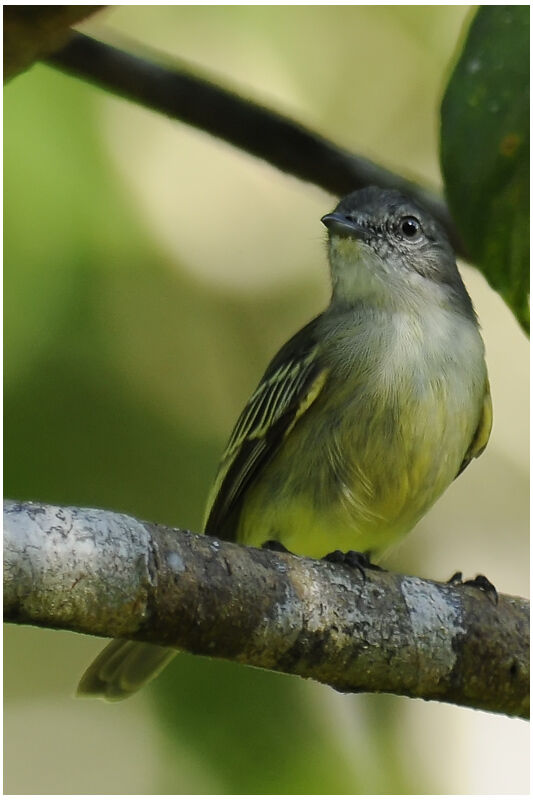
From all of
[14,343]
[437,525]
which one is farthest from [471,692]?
[14,343]

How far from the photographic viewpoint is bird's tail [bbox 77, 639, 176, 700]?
3410mm

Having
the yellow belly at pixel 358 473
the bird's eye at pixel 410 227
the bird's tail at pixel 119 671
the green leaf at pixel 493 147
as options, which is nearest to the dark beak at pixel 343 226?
the bird's eye at pixel 410 227

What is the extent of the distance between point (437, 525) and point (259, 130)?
1.64 m

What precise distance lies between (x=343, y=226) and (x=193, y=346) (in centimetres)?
95

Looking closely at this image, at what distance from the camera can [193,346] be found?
431cm

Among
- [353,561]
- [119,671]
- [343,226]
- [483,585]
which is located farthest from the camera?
[343,226]

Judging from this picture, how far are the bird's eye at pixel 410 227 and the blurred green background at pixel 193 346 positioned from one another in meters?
0.28

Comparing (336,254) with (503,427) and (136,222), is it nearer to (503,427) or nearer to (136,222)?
(136,222)

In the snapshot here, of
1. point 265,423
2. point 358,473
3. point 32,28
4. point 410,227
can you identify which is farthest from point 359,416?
point 32,28

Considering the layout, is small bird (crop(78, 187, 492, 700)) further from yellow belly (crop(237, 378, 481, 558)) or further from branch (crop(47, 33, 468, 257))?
branch (crop(47, 33, 468, 257))

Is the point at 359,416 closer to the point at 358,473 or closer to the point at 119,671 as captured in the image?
the point at 358,473

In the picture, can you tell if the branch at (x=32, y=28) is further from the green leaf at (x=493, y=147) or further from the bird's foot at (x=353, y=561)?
the bird's foot at (x=353, y=561)

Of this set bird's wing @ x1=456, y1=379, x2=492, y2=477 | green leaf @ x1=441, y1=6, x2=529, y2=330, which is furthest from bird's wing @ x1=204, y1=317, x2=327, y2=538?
green leaf @ x1=441, y1=6, x2=529, y2=330

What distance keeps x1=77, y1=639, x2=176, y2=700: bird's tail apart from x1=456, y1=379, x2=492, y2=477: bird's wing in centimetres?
112
